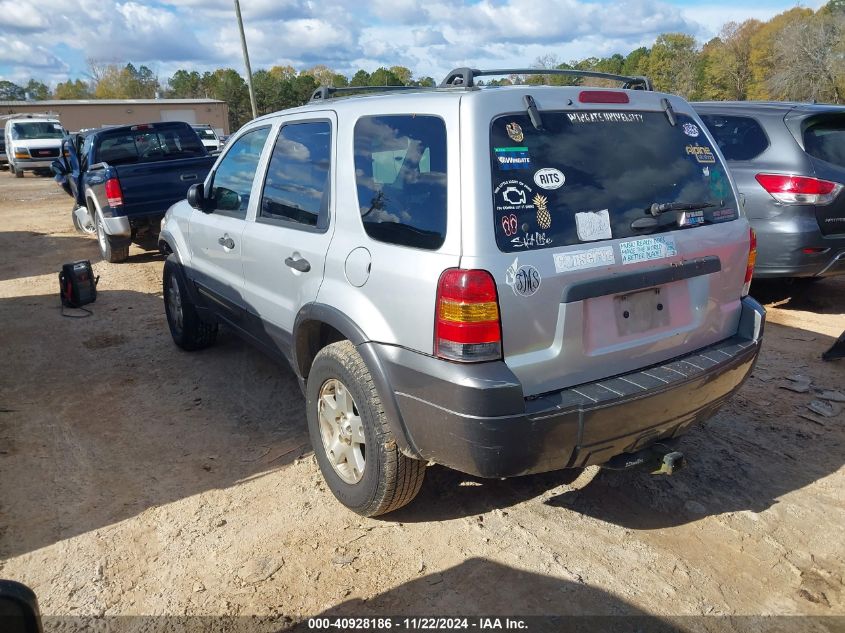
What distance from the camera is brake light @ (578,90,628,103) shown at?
9.54 ft

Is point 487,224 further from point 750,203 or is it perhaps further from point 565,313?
point 750,203

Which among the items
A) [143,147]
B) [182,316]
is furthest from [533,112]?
[143,147]

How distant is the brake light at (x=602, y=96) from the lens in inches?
114

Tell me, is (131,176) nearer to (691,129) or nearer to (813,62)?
(691,129)

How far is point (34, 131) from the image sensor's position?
2627 cm

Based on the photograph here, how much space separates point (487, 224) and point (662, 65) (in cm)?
7171

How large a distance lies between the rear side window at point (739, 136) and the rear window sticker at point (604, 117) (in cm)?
357

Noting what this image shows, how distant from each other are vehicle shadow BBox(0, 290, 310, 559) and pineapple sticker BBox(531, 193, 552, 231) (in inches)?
86.7

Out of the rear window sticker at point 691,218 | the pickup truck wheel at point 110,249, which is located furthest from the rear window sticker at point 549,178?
the pickup truck wheel at point 110,249

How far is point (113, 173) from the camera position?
8.80 metres

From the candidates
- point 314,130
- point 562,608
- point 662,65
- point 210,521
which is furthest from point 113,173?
point 662,65

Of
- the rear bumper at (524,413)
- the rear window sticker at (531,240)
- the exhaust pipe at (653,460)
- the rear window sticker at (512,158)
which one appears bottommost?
the exhaust pipe at (653,460)

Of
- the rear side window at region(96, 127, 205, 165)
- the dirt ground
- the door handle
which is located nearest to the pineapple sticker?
the door handle

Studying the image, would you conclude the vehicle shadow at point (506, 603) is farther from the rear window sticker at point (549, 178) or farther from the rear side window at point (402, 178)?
the rear window sticker at point (549, 178)
